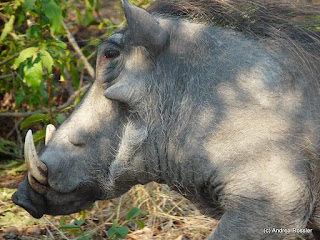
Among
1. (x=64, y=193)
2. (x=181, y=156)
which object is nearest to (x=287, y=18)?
(x=181, y=156)

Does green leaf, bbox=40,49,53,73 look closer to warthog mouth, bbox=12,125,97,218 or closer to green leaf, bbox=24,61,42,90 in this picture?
green leaf, bbox=24,61,42,90

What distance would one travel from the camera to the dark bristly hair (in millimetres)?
2667

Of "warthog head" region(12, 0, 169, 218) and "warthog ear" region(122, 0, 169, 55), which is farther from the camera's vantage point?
"warthog head" region(12, 0, 169, 218)

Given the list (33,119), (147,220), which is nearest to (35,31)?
(33,119)

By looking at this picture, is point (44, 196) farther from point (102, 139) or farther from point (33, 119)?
point (33, 119)

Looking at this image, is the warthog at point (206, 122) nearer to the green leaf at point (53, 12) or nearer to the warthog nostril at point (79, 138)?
the warthog nostril at point (79, 138)

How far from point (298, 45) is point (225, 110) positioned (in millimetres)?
444

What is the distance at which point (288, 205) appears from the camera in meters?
2.47

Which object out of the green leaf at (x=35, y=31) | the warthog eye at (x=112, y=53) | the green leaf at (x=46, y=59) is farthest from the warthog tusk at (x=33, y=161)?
the green leaf at (x=35, y=31)

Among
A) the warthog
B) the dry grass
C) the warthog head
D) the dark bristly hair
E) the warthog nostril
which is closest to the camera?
the warthog

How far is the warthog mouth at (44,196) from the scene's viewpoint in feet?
9.60

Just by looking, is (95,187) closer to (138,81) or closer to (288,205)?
(138,81)

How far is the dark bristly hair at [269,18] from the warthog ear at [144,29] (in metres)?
0.24

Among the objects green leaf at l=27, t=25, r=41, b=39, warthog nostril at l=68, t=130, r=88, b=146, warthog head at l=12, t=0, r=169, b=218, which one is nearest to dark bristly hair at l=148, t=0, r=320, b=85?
warthog head at l=12, t=0, r=169, b=218
